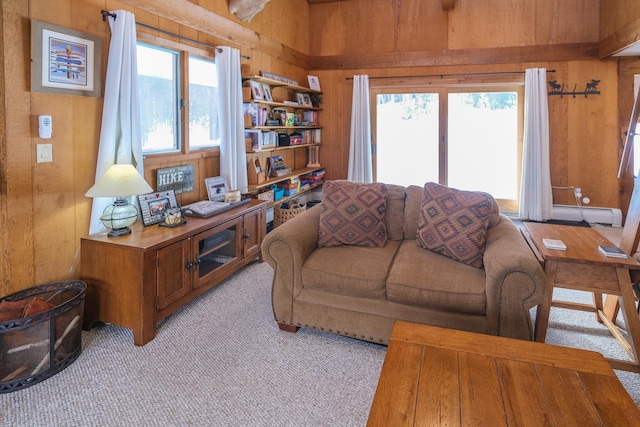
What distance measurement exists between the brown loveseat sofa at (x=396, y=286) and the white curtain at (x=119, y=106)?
1182 millimetres

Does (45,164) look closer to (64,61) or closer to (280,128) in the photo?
(64,61)

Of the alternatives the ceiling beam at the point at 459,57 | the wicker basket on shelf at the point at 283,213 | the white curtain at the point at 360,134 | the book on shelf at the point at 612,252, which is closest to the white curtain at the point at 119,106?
the wicker basket on shelf at the point at 283,213

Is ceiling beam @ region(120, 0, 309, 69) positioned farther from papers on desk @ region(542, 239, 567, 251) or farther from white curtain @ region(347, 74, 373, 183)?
papers on desk @ region(542, 239, 567, 251)

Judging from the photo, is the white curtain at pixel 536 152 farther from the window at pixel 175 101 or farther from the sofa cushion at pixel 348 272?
the window at pixel 175 101

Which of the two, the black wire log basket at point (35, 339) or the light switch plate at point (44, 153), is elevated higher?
the light switch plate at point (44, 153)

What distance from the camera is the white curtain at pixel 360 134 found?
579 cm

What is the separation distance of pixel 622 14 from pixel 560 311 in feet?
12.1

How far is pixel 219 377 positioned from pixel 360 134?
441cm

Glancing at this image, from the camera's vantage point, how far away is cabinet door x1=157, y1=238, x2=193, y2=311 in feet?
8.23

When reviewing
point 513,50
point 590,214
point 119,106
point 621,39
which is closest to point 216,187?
point 119,106

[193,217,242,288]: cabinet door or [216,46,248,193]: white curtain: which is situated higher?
[216,46,248,193]: white curtain

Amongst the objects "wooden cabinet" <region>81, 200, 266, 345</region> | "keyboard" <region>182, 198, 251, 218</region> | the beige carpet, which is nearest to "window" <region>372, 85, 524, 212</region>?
the beige carpet

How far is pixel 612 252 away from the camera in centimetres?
210

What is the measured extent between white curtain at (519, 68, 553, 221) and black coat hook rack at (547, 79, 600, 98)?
0.19 metres
